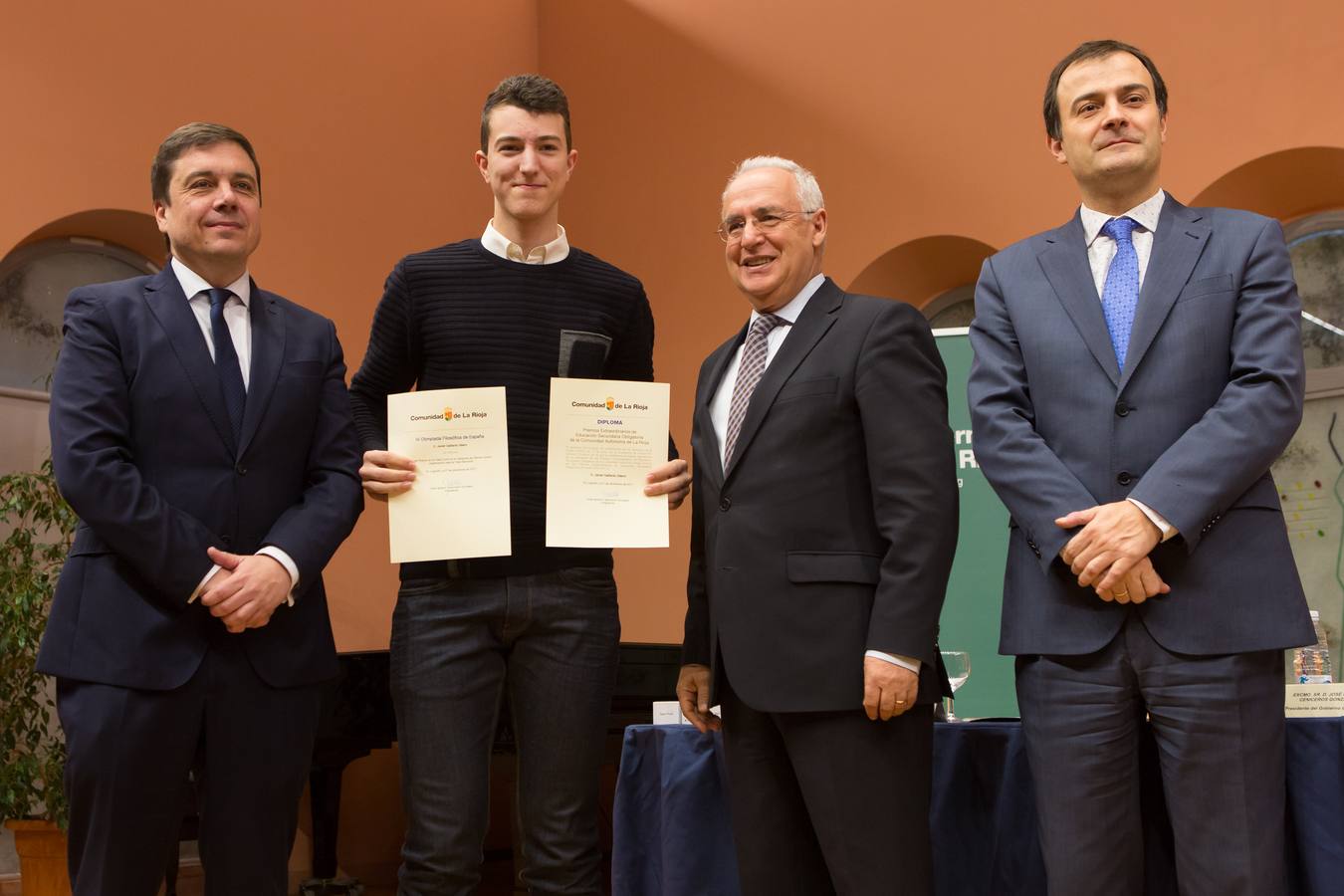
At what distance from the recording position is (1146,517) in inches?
79.2

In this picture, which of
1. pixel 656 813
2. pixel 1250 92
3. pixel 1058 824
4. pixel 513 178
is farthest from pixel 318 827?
pixel 1250 92

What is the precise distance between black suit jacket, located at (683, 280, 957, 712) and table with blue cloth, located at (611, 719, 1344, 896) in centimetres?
32

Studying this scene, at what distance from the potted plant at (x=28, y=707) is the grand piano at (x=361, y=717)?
891 millimetres

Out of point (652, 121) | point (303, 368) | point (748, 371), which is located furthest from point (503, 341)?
point (652, 121)

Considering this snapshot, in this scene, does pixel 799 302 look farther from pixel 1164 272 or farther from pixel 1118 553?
pixel 1118 553

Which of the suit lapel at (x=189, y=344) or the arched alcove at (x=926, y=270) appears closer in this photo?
the suit lapel at (x=189, y=344)

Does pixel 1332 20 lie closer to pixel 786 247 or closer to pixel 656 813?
pixel 786 247

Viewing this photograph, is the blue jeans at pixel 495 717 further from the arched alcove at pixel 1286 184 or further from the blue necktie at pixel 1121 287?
the arched alcove at pixel 1286 184

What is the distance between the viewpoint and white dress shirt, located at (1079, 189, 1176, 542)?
7.43ft

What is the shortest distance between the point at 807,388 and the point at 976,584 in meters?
2.03

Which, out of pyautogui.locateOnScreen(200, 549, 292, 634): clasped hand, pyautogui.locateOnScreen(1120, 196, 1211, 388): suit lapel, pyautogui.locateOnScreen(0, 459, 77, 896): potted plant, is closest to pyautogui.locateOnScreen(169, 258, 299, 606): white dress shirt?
pyautogui.locateOnScreen(200, 549, 292, 634): clasped hand

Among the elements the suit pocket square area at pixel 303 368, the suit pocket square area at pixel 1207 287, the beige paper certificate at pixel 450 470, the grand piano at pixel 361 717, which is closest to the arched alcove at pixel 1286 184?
the grand piano at pixel 361 717

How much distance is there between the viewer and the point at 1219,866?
1970mm

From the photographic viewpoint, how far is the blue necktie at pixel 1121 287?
219 cm
